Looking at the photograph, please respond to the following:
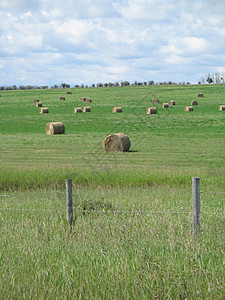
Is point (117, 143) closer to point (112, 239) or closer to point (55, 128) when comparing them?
point (55, 128)

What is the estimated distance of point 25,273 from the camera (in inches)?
247

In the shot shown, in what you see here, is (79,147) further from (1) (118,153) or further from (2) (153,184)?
(2) (153,184)

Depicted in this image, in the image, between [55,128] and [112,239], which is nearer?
[112,239]

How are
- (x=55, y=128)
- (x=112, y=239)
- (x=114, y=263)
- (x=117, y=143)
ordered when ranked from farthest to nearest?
(x=55, y=128) < (x=117, y=143) < (x=112, y=239) < (x=114, y=263)

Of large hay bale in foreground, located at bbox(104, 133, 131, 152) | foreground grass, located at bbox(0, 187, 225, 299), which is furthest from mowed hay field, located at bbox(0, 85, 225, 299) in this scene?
large hay bale in foreground, located at bbox(104, 133, 131, 152)

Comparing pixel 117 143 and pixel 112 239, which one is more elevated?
pixel 112 239

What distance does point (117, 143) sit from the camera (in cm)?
2672

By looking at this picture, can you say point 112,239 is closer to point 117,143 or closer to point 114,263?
point 114,263

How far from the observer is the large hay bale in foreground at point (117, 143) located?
2661 cm

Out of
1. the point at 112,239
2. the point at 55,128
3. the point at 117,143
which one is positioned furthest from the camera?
the point at 55,128

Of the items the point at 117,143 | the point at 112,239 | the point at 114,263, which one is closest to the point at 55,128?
the point at 117,143

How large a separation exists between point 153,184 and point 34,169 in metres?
5.11

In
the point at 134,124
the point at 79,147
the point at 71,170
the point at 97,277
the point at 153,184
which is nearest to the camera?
the point at 97,277

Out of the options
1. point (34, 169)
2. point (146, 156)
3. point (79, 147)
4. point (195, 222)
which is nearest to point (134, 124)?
point (79, 147)
